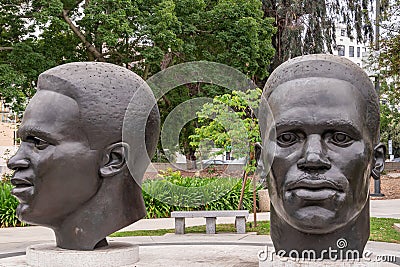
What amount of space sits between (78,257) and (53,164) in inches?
39.8

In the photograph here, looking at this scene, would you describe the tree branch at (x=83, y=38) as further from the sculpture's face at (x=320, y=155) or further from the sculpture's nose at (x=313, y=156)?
the sculpture's nose at (x=313, y=156)

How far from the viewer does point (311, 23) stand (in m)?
26.8

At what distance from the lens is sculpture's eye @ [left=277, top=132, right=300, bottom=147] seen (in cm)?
522

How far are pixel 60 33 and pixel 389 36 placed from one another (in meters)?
11.7

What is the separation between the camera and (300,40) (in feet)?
85.3

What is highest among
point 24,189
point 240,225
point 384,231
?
point 24,189

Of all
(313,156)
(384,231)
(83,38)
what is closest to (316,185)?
(313,156)

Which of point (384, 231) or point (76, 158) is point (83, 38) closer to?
point (384, 231)

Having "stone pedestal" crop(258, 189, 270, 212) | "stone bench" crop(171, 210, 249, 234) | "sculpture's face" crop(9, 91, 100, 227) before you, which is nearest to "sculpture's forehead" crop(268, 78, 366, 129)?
"sculpture's face" crop(9, 91, 100, 227)

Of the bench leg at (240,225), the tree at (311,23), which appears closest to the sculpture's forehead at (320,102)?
the bench leg at (240,225)

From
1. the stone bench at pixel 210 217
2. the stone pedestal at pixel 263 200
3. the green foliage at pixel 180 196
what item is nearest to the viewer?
the stone bench at pixel 210 217

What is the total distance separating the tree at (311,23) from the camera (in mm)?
25547

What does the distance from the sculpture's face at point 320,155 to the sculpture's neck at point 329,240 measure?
0.16 m

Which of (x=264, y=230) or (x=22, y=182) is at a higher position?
(x=22, y=182)
